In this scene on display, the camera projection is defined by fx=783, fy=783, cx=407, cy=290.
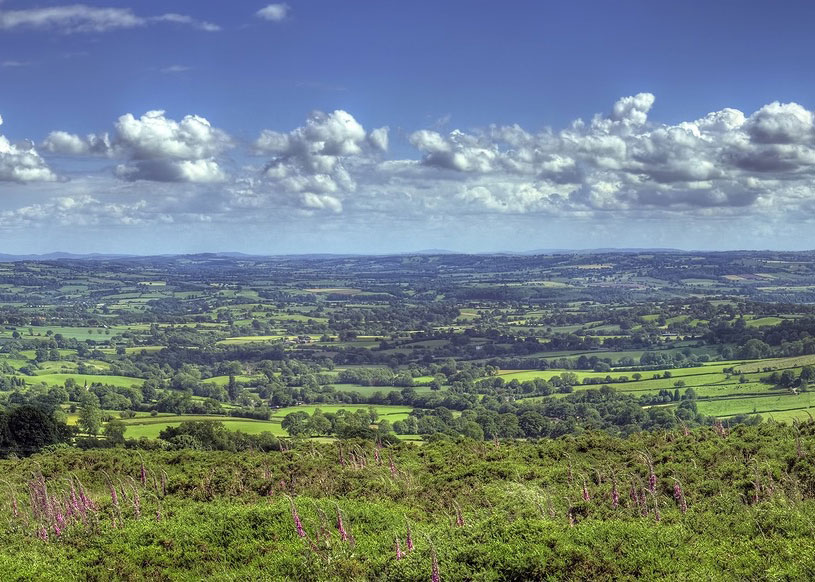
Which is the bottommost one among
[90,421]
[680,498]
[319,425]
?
[319,425]

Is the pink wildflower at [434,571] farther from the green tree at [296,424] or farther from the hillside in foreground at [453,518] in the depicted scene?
the green tree at [296,424]

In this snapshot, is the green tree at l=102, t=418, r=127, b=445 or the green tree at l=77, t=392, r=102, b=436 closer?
the green tree at l=102, t=418, r=127, b=445

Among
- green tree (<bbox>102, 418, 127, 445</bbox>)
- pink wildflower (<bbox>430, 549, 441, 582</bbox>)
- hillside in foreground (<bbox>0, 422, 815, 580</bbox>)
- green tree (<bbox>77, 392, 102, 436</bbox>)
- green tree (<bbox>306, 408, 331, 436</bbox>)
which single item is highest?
pink wildflower (<bbox>430, 549, 441, 582</bbox>)

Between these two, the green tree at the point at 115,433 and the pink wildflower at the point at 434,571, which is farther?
the green tree at the point at 115,433

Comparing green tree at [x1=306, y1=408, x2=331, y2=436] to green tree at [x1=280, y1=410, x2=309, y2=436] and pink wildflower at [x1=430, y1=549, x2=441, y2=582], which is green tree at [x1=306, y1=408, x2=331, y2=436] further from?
pink wildflower at [x1=430, y1=549, x2=441, y2=582]

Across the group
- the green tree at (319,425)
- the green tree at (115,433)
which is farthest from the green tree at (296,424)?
the green tree at (115,433)

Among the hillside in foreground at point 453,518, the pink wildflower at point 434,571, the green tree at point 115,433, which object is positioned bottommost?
the green tree at point 115,433

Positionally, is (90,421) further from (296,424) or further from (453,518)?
(453,518)

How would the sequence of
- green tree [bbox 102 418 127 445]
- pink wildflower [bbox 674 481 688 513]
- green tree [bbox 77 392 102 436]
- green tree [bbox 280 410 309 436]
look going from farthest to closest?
green tree [bbox 280 410 309 436] → green tree [bbox 77 392 102 436] → green tree [bbox 102 418 127 445] → pink wildflower [bbox 674 481 688 513]

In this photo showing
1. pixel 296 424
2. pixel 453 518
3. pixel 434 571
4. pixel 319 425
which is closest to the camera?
pixel 434 571

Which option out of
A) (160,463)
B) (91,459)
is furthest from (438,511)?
(91,459)

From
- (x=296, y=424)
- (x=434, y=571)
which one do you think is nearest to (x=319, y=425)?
(x=296, y=424)

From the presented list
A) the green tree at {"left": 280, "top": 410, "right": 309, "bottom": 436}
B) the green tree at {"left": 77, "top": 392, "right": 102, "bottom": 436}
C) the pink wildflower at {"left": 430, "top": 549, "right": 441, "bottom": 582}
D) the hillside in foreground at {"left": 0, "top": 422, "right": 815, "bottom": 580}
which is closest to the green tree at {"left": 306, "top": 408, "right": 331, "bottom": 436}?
the green tree at {"left": 280, "top": 410, "right": 309, "bottom": 436}

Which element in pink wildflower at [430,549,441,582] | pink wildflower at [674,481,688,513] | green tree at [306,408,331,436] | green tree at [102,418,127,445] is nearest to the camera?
pink wildflower at [430,549,441,582]
